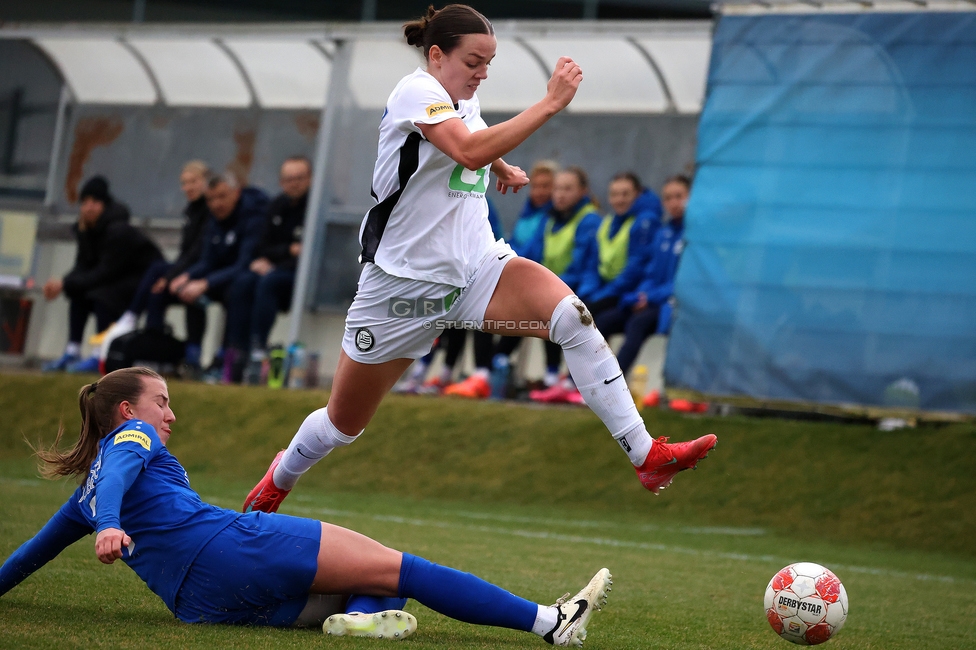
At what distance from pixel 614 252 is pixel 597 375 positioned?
6740 mm

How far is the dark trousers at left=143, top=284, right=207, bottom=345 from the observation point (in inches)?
507

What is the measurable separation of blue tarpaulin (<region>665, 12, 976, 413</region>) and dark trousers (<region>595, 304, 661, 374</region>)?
1.62ft

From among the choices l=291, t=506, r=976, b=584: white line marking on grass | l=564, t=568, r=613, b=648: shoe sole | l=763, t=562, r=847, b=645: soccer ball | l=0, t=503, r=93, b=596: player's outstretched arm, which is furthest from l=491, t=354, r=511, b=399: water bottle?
l=0, t=503, r=93, b=596: player's outstretched arm

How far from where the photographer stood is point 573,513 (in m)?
9.28

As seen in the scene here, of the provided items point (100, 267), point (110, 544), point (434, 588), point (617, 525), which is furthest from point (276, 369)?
point (110, 544)

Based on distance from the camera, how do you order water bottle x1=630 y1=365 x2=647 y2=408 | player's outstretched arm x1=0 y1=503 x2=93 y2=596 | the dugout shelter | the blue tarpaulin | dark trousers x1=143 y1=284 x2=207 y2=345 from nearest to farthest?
1. player's outstretched arm x1=0 y1=503 x2=93 y2=596
2. the blue tarpaulin
3. water bottle x1=630 y1=365 x2=647 y2=408
4. dark trousers x1=143 y1=284 x2=207 y2=345
5. the dugout shelter

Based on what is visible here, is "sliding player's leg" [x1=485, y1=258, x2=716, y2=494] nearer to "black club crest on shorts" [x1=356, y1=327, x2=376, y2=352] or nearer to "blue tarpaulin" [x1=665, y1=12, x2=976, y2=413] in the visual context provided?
"black club crest on shorts" [x1=356, y1=327, x2=376, y2=352]

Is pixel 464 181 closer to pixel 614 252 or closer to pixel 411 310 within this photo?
pixel 411 310

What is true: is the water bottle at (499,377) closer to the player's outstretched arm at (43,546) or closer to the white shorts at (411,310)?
the white shorts at (411,310)

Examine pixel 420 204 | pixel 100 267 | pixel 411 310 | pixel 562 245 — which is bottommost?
pixel 100 267

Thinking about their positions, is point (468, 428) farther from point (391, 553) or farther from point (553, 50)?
point (391, 553)

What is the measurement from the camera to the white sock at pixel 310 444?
17.4ft

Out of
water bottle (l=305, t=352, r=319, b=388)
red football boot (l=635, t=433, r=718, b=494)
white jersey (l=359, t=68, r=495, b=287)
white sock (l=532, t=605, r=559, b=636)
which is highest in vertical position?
white jersey (l=359, t=68, r=495, b=287)

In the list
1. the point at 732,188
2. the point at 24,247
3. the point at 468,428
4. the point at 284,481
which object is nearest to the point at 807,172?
the point at 732,188
